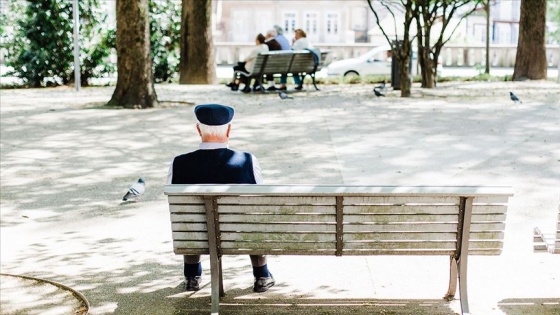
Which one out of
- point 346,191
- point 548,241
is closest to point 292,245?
point 346,191

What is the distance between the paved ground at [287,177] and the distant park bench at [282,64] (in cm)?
96

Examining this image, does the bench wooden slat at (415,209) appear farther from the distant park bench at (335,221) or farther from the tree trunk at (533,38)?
the tree trunk at (533,38)

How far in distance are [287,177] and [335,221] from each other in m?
4.69

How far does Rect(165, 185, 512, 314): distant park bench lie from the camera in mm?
4992

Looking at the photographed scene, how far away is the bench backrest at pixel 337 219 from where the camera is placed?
497 centimetres

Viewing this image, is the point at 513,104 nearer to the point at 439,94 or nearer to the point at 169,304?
the point at 439,94

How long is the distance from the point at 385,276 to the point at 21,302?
7.46 feet

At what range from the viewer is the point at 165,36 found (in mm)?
25000

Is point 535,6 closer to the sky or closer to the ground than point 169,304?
closer to the sky

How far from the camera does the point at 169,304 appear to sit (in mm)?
5539

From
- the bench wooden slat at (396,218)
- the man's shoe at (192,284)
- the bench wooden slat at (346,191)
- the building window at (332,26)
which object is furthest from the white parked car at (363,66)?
the building window at (332,26)

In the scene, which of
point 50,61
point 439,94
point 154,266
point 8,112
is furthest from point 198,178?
point 50,61

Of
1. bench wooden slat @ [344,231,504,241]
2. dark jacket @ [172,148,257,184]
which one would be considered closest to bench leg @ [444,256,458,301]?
bench wooden slat @ [344,231,504,241]

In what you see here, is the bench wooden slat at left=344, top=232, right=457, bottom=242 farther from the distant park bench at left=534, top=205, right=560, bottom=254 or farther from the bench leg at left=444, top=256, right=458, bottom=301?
the distant park bench at left=534, top=205, right=560, bottom=254
